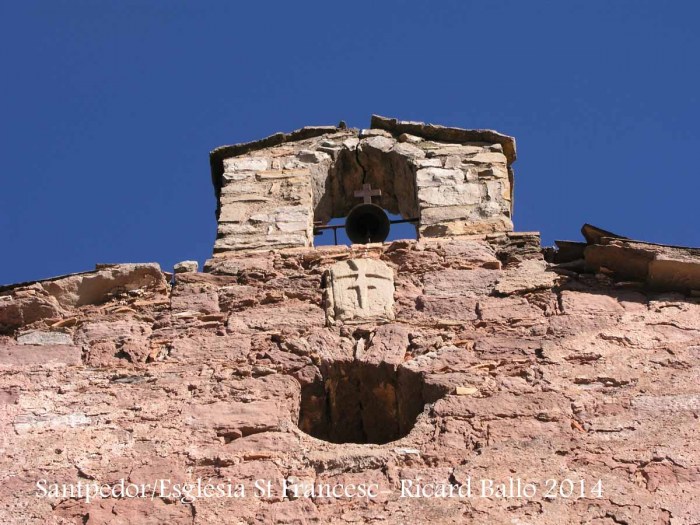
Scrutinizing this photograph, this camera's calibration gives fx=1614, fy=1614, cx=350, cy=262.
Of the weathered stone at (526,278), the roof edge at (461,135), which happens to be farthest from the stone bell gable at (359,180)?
the weathered stone at (526,278)

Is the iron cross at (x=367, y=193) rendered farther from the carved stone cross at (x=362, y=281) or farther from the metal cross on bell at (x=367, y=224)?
the carved stone cross at (x=362, y=281)

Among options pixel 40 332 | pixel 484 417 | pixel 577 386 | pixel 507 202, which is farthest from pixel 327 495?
pixel 507 202

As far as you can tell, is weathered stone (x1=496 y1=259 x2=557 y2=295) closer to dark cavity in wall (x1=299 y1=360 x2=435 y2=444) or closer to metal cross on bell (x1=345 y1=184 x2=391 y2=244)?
dark cavity in wall (x1=299 y1=360 x2=435 y2=444)

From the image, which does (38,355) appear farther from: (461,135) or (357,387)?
(461,135)

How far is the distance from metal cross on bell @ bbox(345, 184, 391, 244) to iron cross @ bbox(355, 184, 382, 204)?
0.10 metres

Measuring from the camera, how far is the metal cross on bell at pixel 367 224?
380 inches

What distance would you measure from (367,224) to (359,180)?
447mm

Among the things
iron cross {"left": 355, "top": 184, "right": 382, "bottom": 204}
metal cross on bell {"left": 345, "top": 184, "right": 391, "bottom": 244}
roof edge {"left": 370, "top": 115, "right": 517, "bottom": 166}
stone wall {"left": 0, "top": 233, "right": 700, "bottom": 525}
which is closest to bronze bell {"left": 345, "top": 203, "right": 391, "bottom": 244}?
metal cross on bell {"left": 345, "top": 184, "right": 391, "bottom": 244}

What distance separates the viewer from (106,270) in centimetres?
820

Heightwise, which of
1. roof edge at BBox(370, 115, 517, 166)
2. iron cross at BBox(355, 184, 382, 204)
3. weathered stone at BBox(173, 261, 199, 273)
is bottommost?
weathered stone at BBox(173, 261, 199, 273)

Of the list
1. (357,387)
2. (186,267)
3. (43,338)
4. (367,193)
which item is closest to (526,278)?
(357,387)

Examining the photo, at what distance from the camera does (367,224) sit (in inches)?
383

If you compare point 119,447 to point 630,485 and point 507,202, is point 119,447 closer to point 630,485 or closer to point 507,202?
point 630,485

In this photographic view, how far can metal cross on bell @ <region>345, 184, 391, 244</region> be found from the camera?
31.7 ft
